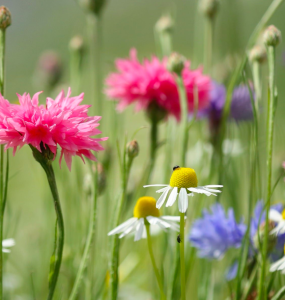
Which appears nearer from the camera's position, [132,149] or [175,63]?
[132,149]

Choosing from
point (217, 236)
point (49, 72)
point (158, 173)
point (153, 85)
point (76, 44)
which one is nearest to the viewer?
point (217, 236)

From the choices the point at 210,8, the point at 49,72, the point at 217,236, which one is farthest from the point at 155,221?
the point at 49,72

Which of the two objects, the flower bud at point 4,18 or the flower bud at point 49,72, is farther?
the flower bud at point 49,72

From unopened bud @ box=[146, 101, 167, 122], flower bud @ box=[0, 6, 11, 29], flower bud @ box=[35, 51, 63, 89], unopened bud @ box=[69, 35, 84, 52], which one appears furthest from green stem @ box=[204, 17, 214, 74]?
flower bud @ box=[35, 51, 63, 89]

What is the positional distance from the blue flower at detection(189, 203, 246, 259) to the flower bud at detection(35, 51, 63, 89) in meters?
0.62

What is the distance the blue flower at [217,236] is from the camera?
444mm

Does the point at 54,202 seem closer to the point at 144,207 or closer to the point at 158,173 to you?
the point at 144,207

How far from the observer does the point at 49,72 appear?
0.98 meters

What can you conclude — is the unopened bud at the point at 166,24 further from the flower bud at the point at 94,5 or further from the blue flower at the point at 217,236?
the blue flower at the point at 217,236

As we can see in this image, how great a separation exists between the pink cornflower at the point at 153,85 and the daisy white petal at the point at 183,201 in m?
0.31

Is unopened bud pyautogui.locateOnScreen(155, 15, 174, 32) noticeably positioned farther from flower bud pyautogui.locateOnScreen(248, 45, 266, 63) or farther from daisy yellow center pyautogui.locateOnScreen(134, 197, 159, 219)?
daisy yellow center pyautogui.locateOnScreen(134, 197, 159, 219)

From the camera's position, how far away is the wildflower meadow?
321 millimetres

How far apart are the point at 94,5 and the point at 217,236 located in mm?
420

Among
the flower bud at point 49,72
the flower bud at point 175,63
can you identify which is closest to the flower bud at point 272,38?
the flower bud at point 175,63
